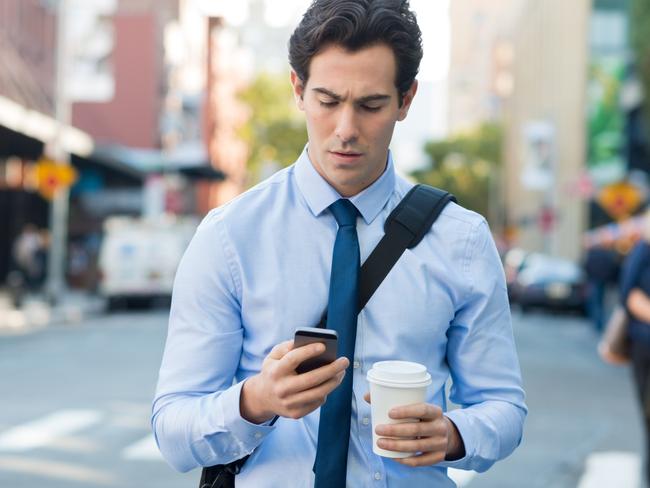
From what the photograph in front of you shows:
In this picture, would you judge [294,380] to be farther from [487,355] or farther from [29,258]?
[29,258]

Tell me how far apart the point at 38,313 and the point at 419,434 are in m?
24.5

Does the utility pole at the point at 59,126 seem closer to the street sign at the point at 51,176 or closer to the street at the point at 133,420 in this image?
the street sign at the point at 51,176

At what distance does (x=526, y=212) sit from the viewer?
281 feet

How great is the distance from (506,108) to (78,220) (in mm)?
70638

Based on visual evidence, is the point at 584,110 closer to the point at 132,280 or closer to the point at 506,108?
the point at 132,280

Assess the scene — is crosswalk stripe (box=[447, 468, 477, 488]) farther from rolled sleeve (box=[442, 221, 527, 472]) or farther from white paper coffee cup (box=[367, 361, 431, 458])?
white paper coffee cup (box=[367, 361, 431, 458])

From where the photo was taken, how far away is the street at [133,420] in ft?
27.5

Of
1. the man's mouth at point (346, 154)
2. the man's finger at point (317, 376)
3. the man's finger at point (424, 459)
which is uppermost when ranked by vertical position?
the man's mouth at point (346, 154)

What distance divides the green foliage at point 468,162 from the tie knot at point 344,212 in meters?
106

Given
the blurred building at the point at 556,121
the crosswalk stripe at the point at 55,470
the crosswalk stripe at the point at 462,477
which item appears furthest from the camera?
the blurred building at the point at 556,121

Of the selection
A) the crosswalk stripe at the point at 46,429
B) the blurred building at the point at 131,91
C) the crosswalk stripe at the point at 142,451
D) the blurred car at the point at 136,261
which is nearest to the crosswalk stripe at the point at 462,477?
the crosswalk stripe at the point at 142,451

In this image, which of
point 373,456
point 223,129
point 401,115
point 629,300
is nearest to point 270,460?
point 373,456

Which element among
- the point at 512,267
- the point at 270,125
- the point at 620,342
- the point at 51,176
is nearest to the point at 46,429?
the point at 620,342

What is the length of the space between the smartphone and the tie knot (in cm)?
48
